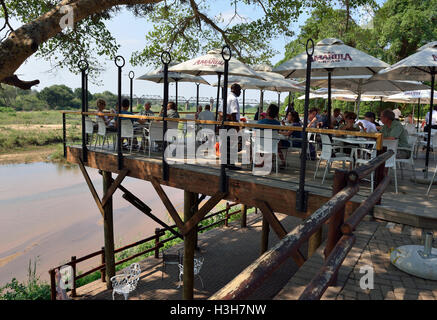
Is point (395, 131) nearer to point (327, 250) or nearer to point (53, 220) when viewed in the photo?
point (327, 250)

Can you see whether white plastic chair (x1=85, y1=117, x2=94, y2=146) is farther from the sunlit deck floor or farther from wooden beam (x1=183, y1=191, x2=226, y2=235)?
wooden beam (x1=183, y1=191, x2=226, y2=235)

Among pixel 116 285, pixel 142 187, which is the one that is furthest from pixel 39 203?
pixel 116 285

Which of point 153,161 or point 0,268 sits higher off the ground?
point 153,161

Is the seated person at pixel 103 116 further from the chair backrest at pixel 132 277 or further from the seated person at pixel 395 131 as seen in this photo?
the seated person at pixel 395 131

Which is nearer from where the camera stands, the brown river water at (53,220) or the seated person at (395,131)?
the seated person at (395,131)

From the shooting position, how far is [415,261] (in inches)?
112

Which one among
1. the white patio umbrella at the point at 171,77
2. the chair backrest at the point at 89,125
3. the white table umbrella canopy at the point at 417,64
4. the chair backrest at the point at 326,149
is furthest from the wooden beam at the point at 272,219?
the white patio umbrella at the point at 171,77

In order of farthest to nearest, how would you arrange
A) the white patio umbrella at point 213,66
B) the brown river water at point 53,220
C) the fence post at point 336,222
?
the brown river water at point 53,220
the white patio umbrella at point 213,66
the fence post at point 336,222

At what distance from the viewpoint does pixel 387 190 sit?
5.06m

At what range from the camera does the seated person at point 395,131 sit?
568cm

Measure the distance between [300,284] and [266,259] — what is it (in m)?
1.40

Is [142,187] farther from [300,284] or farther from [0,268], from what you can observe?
[300,284]

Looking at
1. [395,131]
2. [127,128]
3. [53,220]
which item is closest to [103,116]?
[127,128]

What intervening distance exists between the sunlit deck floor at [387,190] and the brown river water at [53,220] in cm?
931
